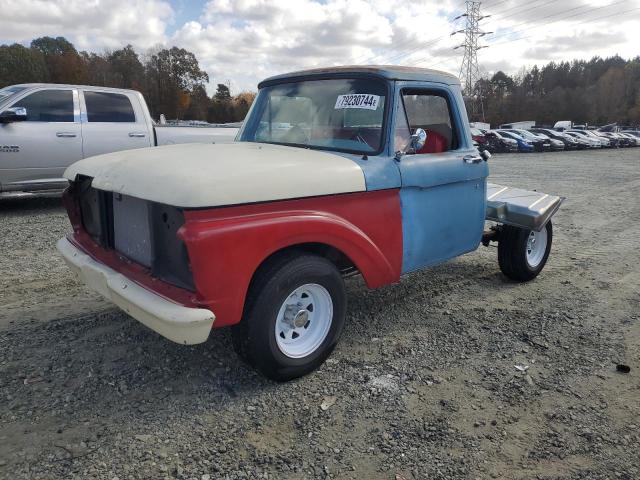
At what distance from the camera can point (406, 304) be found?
4504 mm

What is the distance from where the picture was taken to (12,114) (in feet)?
23.6

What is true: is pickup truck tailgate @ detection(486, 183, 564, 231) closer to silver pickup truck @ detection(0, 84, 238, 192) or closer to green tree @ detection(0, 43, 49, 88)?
silver pickup truck @ detection(0, 84, 238, 192)

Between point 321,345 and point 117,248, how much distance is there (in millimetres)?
1548

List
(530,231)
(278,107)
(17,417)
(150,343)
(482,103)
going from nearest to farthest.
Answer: (17,417) → (150,343) → (278,107) → (530,231) → (482,103)

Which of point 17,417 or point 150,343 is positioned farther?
point 150,343

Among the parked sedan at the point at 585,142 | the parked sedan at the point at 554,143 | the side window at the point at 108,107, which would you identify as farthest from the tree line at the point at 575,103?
the side window at the point at 108,107

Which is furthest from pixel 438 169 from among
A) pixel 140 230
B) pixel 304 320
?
pixel 140 230

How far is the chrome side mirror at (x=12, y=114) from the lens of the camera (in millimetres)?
7195

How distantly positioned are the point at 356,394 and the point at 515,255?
2.74 meters

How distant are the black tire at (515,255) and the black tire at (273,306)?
2552 millimetres

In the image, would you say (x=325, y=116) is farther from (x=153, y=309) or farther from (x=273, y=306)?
(x=153, y=309)

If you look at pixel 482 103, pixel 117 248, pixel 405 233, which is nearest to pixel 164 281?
pixel 117 248

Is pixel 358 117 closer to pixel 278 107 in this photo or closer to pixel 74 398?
pixel 278 107

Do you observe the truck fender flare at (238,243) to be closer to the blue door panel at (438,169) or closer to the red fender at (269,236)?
the red fender at (269,236)
